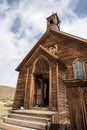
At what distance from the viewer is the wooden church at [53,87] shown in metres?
3.73

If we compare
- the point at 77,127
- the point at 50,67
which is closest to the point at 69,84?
the point at 77,127

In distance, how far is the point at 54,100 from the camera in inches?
331

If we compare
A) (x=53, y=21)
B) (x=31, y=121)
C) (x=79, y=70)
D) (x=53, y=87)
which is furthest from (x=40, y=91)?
(x=53, y=21)

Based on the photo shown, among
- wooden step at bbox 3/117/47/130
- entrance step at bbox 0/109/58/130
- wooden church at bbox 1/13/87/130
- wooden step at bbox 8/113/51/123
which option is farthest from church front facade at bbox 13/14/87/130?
wooden step at bbox 3/117/47/130

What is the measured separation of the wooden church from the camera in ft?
12.2

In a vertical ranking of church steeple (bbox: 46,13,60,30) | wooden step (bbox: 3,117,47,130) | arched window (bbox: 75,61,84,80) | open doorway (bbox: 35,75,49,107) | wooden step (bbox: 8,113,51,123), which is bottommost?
wooden step (bbox: 3,117,47,130)

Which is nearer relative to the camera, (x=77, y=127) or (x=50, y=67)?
(x=77, y=127)

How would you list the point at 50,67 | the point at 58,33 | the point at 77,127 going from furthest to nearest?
the point at 58,33, the point at 50,67, the point at 77,127

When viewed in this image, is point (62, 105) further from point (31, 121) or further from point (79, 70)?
point (79, 70)

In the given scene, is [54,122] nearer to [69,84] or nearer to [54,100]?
[54,100]

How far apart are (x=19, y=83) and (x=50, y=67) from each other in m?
4.54

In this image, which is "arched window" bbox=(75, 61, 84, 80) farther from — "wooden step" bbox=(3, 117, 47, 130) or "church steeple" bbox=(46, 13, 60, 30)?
"church steeple" bbox=(46, 13, 60, 30)

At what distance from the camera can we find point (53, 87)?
29.1 feet

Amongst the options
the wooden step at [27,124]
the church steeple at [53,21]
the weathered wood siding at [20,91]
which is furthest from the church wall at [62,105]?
the church steeple at [53,21]
